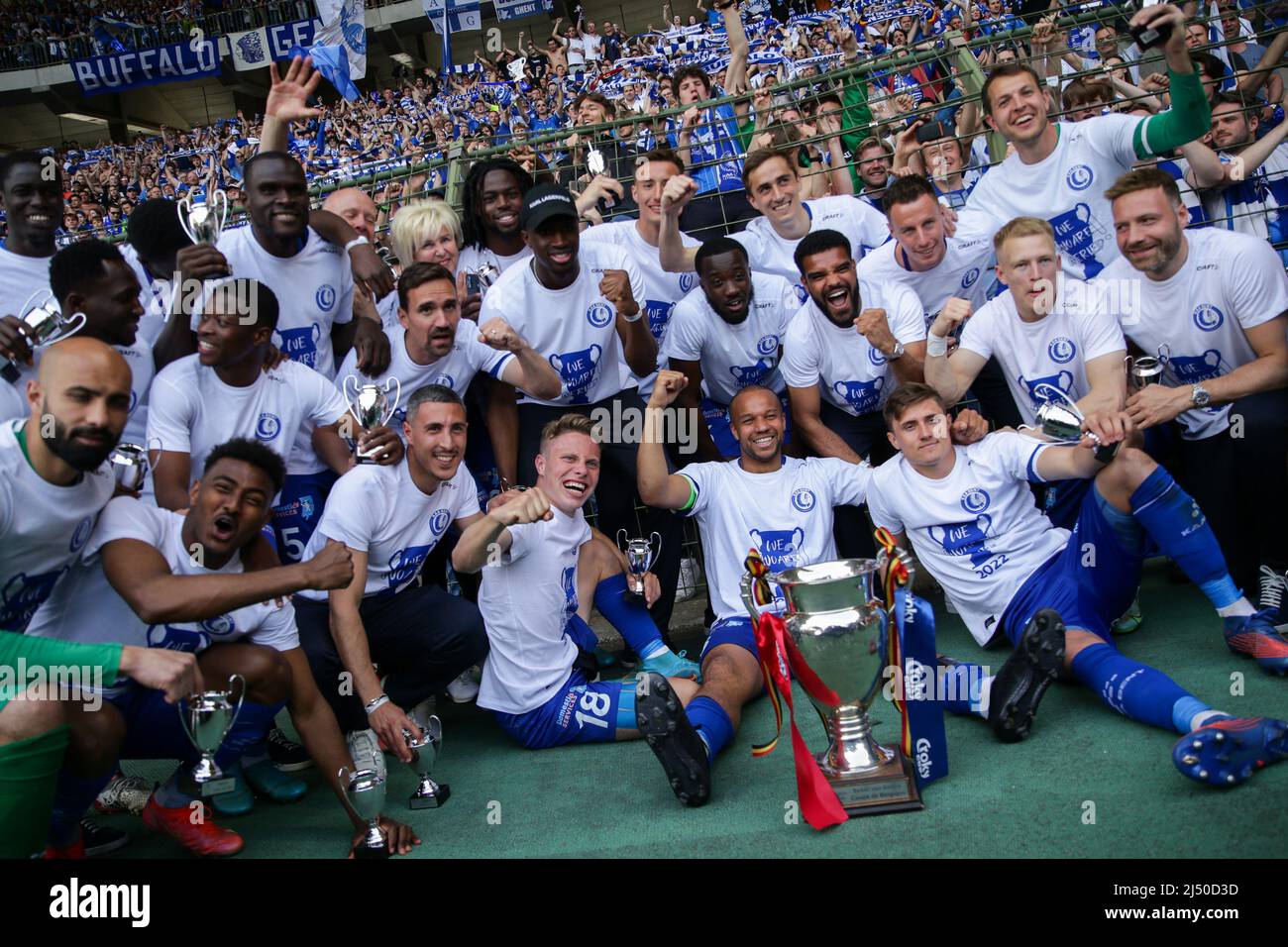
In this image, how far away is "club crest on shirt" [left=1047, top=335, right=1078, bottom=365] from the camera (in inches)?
150

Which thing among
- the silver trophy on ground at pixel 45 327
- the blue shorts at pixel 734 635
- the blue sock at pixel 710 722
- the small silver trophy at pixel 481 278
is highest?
the small silver trophy at pixel 481 278

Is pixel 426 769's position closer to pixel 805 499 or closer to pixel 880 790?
pixel 880 790

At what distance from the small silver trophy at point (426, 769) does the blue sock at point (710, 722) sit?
2.47ft

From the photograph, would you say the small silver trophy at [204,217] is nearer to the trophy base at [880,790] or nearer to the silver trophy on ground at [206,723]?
the silver trophy on ground at [206,723]

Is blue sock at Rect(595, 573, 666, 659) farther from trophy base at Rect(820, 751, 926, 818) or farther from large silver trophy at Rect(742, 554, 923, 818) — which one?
trophy base at Rect(820, 751, 926, 818)

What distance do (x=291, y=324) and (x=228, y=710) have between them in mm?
1771

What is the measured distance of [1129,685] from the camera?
294 centimetres

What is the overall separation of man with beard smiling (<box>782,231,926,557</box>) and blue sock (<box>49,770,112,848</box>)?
8.77ft

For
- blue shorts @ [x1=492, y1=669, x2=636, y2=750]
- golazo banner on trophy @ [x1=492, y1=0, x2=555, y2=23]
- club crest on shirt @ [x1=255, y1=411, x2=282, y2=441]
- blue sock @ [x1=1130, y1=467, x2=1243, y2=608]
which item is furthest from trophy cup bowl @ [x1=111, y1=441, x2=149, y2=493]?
golazo banner on trophy @ [x1=492, y1=0, x2=555, y2=23]

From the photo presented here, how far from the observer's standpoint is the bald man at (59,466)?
2549 mm
